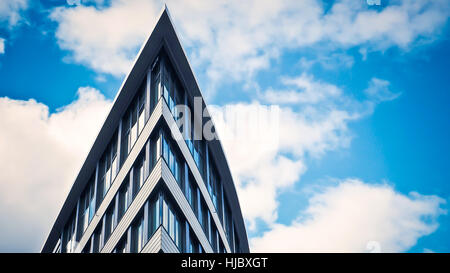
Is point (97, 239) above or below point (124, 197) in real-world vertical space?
below

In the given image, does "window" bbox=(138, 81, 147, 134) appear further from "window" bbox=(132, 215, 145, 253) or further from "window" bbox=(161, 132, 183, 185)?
"window" bbox=(132, 215, 145, 253)

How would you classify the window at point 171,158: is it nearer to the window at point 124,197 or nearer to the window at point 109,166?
the window at point 124,197

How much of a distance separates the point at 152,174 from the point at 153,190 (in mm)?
967

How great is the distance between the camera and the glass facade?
2616 centimetres

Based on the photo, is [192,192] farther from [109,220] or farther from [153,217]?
[153,217]

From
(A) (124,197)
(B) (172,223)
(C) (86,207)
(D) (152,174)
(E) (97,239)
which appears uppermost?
(C) (86,207)

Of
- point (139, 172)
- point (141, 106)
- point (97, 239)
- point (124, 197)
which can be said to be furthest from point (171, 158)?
point (97, 239)

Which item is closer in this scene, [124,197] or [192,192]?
[124,197]

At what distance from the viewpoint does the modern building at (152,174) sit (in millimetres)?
26109

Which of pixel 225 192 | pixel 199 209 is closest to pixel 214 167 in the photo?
pixel 225 192

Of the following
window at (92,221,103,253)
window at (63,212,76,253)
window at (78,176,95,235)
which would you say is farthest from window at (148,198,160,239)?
window at (63,212,76,253)

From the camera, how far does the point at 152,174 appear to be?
85.6 feet

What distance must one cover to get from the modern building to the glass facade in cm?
6

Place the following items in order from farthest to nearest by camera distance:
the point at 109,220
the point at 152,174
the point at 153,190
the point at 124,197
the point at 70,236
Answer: the point at 70,236 → the point at 109,220 → the point at 124,197 → the point at 152,174 → the point at 153,190
